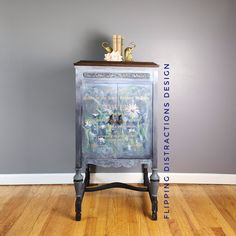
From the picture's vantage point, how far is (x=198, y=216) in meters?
2.03

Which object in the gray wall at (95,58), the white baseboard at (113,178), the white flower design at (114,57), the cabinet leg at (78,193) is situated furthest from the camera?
the white baseboard at (113,178)

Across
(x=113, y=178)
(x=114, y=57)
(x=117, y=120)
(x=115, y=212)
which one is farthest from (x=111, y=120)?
(x=113, y=178)

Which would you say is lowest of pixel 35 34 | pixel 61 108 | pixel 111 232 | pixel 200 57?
pixel 111 232

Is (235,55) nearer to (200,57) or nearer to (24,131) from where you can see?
(200,57)

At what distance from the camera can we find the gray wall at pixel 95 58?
2445 mm

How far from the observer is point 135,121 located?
2.04 meters

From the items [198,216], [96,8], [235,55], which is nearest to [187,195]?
[198,216]

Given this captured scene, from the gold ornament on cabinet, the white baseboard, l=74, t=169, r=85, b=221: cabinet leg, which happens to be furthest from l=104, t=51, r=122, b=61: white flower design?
the white baseboard

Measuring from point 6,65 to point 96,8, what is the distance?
2.97 ft

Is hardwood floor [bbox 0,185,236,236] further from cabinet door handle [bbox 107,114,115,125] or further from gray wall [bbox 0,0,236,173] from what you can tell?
cabinet door handle [bbox 107,114,115,125]

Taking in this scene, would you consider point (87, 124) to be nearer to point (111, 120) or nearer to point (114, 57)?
point (111, 120)

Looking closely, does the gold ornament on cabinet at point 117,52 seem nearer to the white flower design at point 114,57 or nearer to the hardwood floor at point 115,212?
the white flower design at point 114,57

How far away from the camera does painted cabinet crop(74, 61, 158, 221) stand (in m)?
1.98

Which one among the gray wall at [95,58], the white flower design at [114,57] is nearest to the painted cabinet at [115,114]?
the white flower design at [114,57]
